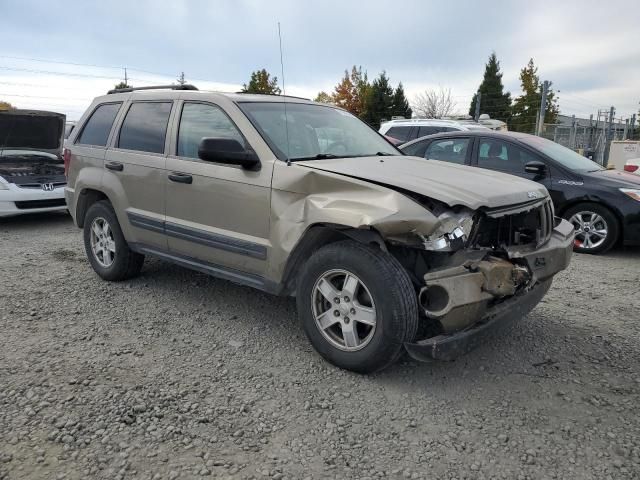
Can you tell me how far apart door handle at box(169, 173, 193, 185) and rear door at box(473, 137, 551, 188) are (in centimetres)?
461

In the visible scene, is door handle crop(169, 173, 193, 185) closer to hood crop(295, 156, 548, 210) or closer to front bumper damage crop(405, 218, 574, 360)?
hood crop(295, 156, 548, 210)

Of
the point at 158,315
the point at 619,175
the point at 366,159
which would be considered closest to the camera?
the point at 366,159

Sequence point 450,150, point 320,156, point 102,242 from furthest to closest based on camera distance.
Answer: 1. point 450,150
2. point 102,242
3. point 320,156

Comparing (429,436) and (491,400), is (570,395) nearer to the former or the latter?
(491,400)

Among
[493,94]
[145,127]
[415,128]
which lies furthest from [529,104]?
[145,127]

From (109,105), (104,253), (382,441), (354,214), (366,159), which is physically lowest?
(382,441)

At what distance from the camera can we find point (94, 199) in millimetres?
5242

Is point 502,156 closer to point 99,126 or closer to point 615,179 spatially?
point 615,179

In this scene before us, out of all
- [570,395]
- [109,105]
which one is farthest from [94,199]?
[570,395]

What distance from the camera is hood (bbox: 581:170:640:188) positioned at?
6.48m

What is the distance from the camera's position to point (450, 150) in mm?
7684

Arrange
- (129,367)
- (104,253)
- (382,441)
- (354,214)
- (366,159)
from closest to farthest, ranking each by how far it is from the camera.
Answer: (382,441) < (354,214) < (129,367) < (366,159) < (104,253)

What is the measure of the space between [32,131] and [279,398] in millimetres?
7936

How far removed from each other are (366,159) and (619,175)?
15.3ft
